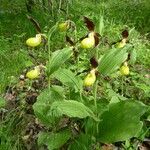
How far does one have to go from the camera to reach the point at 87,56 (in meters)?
3.33

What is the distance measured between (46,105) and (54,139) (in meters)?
0.18

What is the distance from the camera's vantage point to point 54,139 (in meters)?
2.19

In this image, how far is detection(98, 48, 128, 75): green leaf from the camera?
2.02 m

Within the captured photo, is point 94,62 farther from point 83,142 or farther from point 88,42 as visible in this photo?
point 83,142

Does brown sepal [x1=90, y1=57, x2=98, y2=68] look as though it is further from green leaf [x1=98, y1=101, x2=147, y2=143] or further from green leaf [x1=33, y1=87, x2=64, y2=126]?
green leaf [x1=33, y1=87, x2=64, y2=126]

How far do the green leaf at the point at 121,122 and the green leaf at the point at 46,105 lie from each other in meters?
0.27

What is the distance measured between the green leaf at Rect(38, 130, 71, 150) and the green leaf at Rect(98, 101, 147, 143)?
17cm

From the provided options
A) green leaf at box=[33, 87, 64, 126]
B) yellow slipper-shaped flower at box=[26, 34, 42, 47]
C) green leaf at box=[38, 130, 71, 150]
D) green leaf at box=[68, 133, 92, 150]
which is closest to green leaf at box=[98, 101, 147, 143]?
green leaf at box=[68, 133, 92, 150]

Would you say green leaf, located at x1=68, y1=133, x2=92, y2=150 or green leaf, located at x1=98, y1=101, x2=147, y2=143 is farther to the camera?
green leaf, located at x1=68, y1=133, x2=92, y2=150

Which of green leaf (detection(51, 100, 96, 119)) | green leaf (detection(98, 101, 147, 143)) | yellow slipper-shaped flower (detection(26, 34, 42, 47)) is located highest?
yellow slipper-shaped flower (detection(26, 34, 42, 47))

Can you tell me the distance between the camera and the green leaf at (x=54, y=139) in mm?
2158

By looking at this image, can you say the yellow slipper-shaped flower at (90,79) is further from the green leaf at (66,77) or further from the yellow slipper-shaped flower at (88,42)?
the green leaf at (66,77)

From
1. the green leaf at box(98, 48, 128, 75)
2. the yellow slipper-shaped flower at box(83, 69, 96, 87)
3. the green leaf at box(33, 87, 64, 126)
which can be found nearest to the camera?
the yellow slipper-shaped flower at box(83, 69, 96, 87)

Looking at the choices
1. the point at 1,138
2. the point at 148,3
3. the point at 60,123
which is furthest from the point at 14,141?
the point at 148,3
